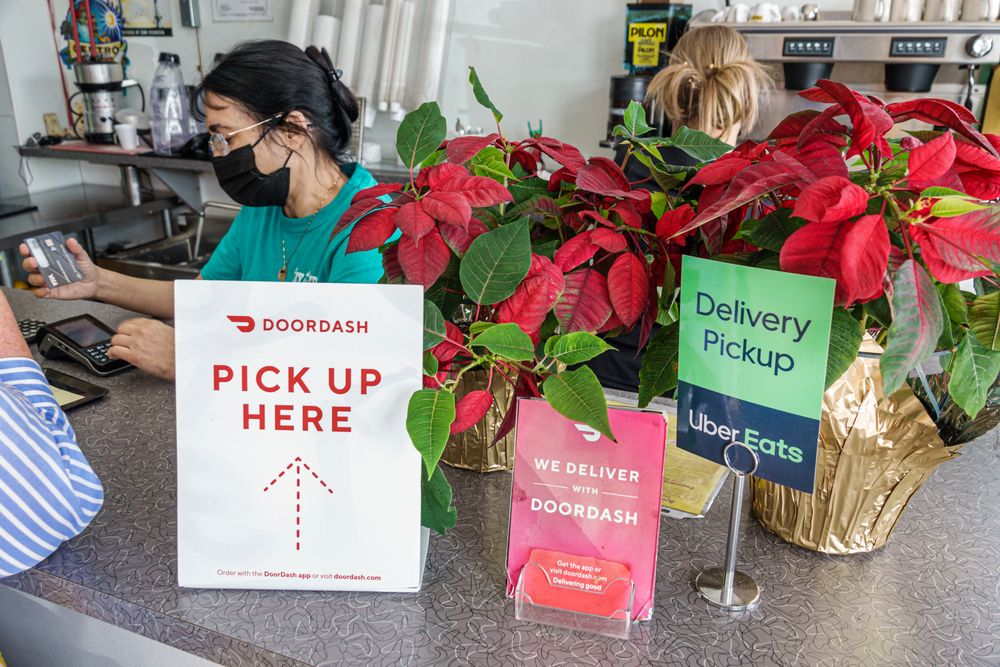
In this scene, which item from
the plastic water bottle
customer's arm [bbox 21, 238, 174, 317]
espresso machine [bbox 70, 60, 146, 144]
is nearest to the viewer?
customer's arm [bbox 21, 238, 174, 317]

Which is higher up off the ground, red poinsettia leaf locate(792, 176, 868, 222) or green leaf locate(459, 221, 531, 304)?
red poinsettia leaf locate(792, 176, 868, 222)

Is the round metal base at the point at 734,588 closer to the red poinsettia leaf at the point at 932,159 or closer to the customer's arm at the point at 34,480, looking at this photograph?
the red poinsettia leaf at the point at 932,159

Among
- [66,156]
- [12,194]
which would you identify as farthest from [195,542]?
[12,194]

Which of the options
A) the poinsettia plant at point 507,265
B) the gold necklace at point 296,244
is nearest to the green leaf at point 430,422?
the poinsettia plant at point 507,265

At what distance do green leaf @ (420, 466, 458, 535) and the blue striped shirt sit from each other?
1.25ft

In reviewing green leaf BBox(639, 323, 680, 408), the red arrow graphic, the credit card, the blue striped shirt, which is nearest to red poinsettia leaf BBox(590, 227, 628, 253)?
green leaf BBox(639, 323, 680, 408)

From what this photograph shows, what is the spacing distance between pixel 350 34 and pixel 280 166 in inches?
71.4

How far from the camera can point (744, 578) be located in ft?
2.53

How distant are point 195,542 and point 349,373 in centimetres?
23

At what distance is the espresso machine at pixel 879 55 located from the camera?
241 cm

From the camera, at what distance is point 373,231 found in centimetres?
66

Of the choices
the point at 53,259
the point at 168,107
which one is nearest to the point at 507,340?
the point at 53,259

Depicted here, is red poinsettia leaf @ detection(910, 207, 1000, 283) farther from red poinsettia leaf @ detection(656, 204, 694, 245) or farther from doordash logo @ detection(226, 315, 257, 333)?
doordash logo @ detection(226, 315, 257, 333)

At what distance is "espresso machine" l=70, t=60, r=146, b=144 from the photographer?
3.71 m
